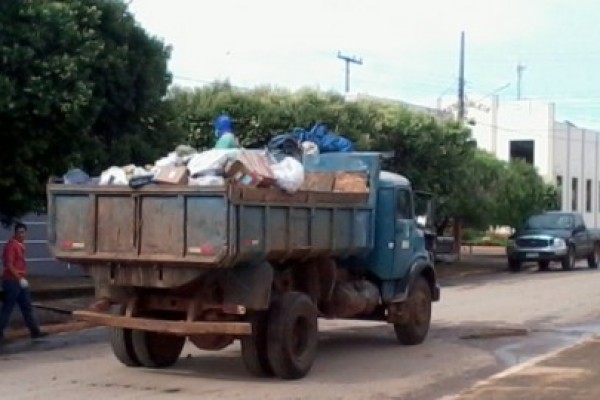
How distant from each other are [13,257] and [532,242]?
2324 centimetres

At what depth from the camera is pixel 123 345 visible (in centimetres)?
1420

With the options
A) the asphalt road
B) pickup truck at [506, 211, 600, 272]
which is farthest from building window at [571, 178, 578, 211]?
the asphalt road

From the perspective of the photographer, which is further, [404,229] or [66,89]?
[66,89]

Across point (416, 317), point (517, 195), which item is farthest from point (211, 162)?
point (517, 195)

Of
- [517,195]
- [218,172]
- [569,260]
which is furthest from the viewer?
[517,195]

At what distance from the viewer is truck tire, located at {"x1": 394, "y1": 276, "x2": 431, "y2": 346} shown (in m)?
16.9

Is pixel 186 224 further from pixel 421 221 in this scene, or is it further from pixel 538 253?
pixel 538 253

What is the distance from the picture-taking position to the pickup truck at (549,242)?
37.5 m

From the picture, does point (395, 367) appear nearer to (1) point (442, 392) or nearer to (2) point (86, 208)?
(1) point (442, 392)

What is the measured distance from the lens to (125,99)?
1989 centimetres

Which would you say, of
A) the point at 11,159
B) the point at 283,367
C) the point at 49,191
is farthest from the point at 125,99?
the point at 283,367

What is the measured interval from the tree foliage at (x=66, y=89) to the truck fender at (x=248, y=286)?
223 inches

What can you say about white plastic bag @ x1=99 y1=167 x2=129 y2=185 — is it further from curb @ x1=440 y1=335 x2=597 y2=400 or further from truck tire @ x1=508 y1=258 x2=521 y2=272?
truck tire @ x1=508 y1=258 x2=521 y2=272

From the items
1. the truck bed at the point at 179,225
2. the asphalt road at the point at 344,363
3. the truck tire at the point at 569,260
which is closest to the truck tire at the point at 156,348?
the asphalt road at the point at 344,363
